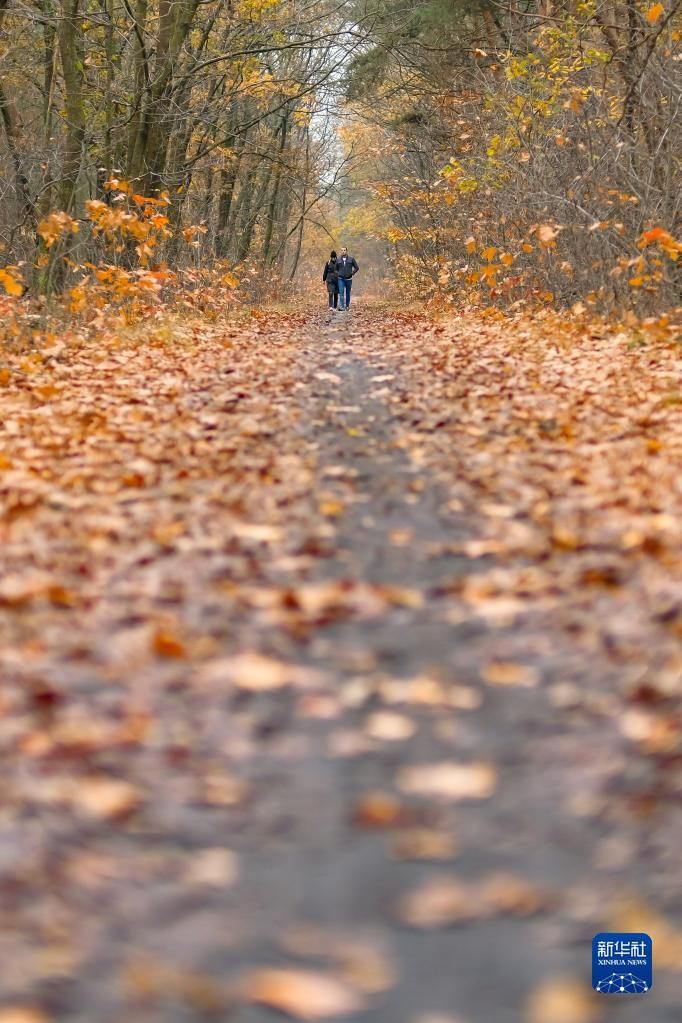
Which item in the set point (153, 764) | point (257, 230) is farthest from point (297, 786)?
point (257, 230)

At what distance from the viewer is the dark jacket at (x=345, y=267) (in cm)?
2803

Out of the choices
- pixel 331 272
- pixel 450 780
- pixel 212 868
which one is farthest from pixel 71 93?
pixel 212 868

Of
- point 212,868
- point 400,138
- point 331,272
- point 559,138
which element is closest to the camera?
point 212,868

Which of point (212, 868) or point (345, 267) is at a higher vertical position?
point (345, 267)

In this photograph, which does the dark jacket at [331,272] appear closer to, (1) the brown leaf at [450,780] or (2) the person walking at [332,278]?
(2) the person walking at [332,278]

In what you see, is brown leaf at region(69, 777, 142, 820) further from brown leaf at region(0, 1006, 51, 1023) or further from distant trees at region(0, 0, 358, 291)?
distant trees at region(0, 0, 358, 291)

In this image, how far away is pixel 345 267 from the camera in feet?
92.4

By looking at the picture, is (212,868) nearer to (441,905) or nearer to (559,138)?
(441,905)

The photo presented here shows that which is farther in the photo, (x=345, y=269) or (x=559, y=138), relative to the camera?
(x=345, y=269)

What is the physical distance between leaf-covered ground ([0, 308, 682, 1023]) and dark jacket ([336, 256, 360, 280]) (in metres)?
22.0

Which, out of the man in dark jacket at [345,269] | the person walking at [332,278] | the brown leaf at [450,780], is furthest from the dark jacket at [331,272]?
the brown leaf at [450,780]

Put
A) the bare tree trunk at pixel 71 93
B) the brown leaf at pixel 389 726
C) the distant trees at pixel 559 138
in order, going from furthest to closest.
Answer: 1. the bare tree trunk at pixel 71 93
2. the distant trees at pixel 559 138
3. the brown leaf at pixel 389 726

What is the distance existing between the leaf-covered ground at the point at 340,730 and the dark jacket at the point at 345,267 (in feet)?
72.0

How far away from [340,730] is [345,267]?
85.9ft
